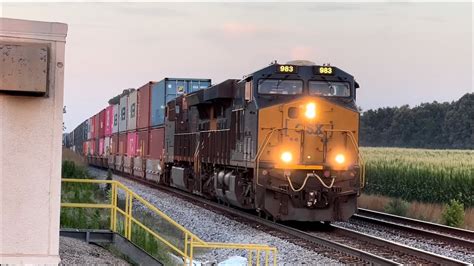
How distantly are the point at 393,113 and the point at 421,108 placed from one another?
7.04 metres

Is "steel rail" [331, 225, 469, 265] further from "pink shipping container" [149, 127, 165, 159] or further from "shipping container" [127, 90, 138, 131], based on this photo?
"shipping container" [127, 90, 138, 131]

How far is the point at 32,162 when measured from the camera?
23.2ft

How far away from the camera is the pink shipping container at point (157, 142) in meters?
31.0

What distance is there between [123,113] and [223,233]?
29.4 meters

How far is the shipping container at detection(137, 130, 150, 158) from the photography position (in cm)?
3491

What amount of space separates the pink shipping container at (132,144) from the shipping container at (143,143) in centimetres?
87

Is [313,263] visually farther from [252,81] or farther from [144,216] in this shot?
[144,216]

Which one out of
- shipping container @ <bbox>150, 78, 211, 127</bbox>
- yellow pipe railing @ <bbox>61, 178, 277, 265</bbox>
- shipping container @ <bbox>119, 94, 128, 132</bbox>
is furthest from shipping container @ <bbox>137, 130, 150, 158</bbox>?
yellow pipe railing @ <bbox>61, 178, 277, 265</bbox>

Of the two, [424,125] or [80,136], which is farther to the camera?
[424,125]

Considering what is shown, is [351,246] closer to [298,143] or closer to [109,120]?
[298,143]

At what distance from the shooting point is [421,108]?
10381cm

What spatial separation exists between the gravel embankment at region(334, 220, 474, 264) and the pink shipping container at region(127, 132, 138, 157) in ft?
68.5

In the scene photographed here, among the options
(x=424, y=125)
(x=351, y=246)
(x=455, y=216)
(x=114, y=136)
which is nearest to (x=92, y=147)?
(x=114, y=136)

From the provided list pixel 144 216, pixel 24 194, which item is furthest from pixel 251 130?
pixel 24 194
